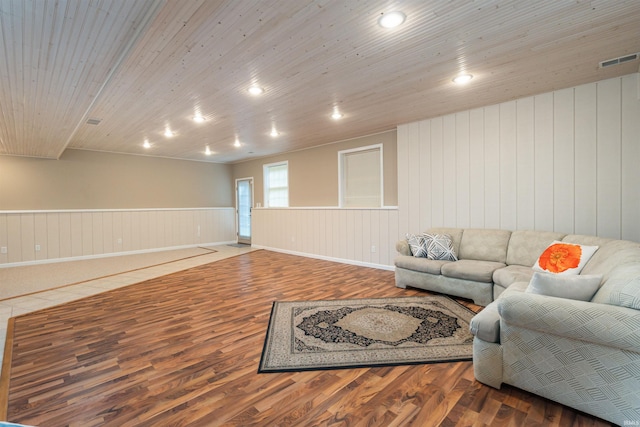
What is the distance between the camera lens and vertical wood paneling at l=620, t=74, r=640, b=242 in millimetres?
3123

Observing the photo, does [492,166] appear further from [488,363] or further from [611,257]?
[488,363]

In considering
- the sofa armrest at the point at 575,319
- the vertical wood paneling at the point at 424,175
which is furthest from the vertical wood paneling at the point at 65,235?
the sofa armrest at the point at 575,319

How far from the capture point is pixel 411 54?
103 inches

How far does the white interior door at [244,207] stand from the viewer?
8.86 meters

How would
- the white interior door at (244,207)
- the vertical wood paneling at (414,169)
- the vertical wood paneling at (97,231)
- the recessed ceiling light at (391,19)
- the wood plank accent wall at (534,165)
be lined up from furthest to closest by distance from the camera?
the white interior door at (244,207) < the vertical wood paneling at (97,231) < the vertical wood paneling at (414,169) < the wood plank accent wall at (534,165) < the recessed ceiling light at (391,19)

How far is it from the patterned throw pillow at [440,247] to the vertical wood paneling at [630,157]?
5.79ft

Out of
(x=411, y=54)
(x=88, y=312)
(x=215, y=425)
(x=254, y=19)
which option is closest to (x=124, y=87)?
(x=254, y=19)

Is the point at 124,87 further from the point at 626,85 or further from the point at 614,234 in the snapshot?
the point at 614,234

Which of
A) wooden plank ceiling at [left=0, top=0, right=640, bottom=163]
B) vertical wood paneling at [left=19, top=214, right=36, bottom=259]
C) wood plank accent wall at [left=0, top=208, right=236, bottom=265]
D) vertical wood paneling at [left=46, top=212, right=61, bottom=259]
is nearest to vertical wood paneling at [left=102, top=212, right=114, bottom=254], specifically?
wood plank accent wall at [left=0, top=208, right=236, bottom=265]

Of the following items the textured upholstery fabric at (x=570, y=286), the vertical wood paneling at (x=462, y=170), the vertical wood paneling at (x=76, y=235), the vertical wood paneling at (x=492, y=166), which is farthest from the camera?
the vertical wood paneling at (x=76, y=235)

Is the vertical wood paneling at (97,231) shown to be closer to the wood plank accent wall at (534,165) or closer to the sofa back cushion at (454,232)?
the wood plank accent wall at (534,165)

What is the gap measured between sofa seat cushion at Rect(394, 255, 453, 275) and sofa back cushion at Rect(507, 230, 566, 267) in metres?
0.80

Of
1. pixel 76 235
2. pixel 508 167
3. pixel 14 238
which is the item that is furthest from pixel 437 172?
pixel 14 238

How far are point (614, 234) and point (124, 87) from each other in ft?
18.5
